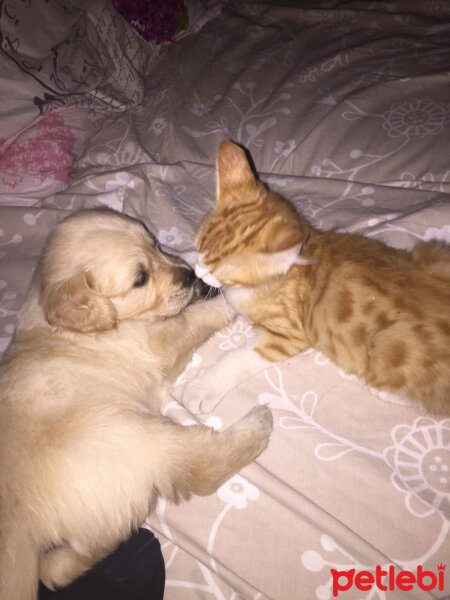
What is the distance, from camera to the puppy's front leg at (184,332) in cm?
189

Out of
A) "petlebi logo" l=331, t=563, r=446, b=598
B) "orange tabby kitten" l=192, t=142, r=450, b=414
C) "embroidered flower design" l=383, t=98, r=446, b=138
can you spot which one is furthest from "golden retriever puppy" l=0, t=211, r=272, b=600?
"embroidered flower design" l=383, t=98, r=446, b=138

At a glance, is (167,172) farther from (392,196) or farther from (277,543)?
(277,543)

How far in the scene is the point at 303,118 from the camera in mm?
2543

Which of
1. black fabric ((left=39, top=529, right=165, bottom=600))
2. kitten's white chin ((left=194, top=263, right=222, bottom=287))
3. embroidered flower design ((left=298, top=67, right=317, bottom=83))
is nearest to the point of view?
black fabric ((left=39, top=529, right=165, bottom=600))

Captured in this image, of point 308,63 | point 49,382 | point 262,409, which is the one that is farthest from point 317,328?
point 308,63

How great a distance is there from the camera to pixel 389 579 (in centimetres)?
121

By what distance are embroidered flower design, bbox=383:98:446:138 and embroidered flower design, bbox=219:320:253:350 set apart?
5.17ft

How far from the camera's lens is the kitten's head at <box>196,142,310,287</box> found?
63.5 inches

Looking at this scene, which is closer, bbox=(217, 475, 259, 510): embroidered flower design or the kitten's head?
bbox=(217, 475, 259, 510): embroidered flower design

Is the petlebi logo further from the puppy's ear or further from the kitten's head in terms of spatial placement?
the puppy's ear

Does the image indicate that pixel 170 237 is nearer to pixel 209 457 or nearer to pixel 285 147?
pixel 285 147

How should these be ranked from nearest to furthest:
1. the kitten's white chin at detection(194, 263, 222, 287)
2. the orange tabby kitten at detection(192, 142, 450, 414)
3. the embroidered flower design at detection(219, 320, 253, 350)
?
the orange tabby kitten at detection(192, 142, 450, 414), the kitten's white chin at detection(194, 263, 222, 287), the embroidered flower design at detection(219, 320, 253, 350)

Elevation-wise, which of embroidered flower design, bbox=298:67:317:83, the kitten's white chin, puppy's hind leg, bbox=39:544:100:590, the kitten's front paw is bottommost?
puppy's hind leg, bbox=39:544:100:590

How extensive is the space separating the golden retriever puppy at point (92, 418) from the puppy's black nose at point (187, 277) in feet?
0.15
